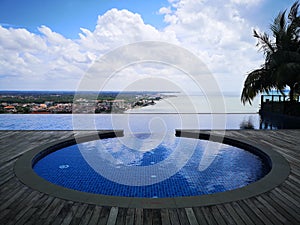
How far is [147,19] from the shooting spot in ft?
32.7

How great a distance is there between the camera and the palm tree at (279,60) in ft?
28.9

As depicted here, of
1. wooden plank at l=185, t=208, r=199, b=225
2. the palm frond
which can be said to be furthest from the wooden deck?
the palm frond

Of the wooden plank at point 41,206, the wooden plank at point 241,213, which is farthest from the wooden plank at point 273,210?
the wooden plank at point 41,206

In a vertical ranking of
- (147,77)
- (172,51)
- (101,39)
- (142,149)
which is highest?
(101,39)

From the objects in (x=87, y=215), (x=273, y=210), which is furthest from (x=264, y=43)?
(x=87, y=215)

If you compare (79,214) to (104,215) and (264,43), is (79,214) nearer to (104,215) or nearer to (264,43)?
(104,215)

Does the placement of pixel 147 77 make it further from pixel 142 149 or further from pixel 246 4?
pixel 246 4

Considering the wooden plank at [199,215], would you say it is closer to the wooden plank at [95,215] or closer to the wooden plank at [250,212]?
the wooden plank at [250,212]

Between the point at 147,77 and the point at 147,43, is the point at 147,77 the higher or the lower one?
the lower one

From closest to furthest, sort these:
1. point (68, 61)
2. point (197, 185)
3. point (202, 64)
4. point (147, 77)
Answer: point (197, 185), point (202, 64), point (147, 77), point (68, 61)

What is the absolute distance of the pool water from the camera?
3381 millimetres

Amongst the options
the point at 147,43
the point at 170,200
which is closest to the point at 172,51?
the point at 147,43

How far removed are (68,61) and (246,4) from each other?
33.9 feet

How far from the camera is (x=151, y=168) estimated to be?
14.2 feet
